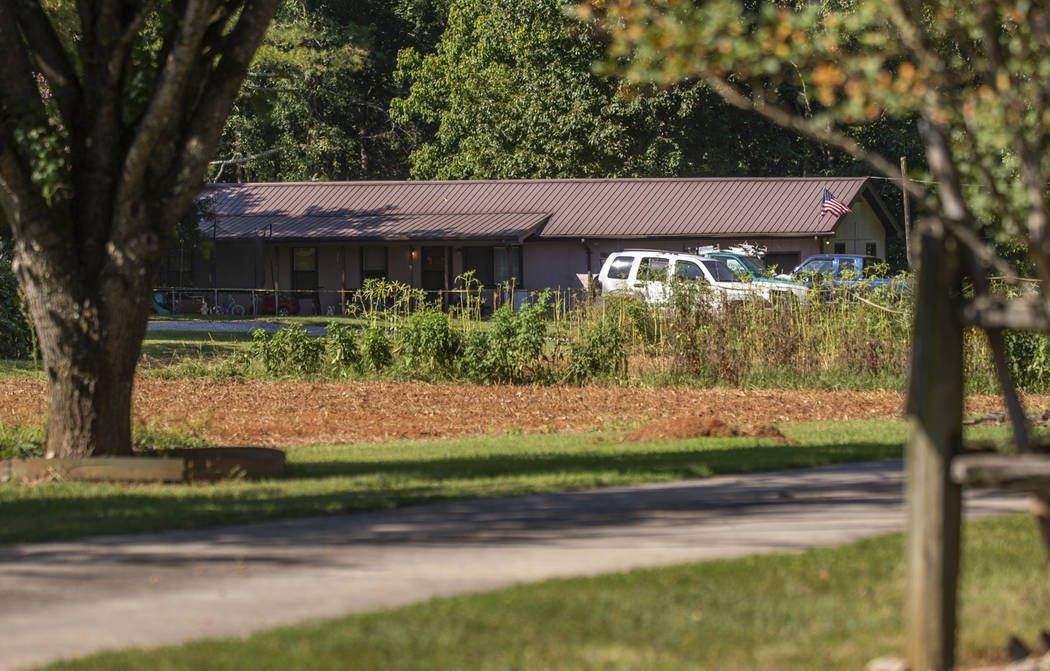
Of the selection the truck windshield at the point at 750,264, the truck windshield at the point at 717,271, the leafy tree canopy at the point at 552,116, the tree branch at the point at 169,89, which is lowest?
the truck windshield at the point at 717,271

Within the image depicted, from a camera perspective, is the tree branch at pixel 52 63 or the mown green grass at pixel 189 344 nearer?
the tree branch at pixel 52 63

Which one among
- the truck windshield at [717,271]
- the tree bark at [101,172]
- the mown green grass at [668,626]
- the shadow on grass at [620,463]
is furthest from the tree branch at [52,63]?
the truck windshield at [717,271]

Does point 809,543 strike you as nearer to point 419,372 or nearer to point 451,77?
point 419,372

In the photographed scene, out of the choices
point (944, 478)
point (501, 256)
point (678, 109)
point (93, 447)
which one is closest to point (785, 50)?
point (944, 478)

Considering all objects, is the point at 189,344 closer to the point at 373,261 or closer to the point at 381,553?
the point at 373,261

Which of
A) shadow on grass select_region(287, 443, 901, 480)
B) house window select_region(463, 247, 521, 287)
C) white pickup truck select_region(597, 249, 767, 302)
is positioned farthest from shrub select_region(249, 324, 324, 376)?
house window select_region(463, 247, 521, 287)

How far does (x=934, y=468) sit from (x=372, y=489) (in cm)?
545

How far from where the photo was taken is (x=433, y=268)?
4312 cm

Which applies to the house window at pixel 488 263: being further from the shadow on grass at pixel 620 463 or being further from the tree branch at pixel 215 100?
the tree branch at pixel 215 100

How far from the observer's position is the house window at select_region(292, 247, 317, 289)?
43.3 metres

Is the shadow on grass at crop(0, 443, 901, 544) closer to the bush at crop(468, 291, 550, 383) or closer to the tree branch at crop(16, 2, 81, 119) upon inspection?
the tree branch at crop(16, 2, 81, 119)

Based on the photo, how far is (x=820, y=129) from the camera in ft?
19.1

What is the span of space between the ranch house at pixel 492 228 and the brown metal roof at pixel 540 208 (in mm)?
47

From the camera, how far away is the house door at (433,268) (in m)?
43.1
